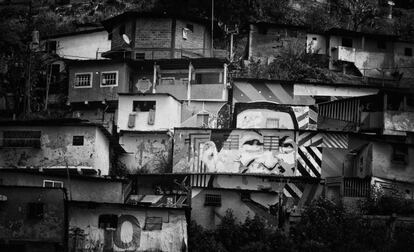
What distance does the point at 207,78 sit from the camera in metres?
50.8

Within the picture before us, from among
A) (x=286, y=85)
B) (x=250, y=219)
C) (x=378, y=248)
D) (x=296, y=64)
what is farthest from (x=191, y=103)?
(x=378, y=248)

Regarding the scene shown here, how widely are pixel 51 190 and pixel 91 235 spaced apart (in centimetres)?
266

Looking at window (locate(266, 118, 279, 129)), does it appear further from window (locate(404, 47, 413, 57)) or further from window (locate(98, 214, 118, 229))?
window (locate(404, 47, 413, 57))

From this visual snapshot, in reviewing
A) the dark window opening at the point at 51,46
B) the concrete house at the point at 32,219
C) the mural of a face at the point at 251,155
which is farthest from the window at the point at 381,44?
the concrete house at the point at 32,219

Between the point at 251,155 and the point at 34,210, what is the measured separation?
13.2 metres

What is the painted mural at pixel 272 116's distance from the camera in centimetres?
4631

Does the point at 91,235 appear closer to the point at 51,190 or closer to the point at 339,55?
the point at 51,190

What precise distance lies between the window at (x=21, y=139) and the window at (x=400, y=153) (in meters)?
18.5

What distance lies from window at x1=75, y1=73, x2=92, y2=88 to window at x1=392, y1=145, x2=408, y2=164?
790 inches

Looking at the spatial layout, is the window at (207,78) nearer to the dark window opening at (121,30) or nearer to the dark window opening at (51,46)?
the dark window opening at (121,30)

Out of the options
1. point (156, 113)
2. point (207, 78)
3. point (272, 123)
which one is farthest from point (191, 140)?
point (207, 78)

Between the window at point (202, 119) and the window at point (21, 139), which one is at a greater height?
the window at point (202, 119)

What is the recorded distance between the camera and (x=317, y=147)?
44.0 meters

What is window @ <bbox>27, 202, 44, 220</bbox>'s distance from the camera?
115ft
